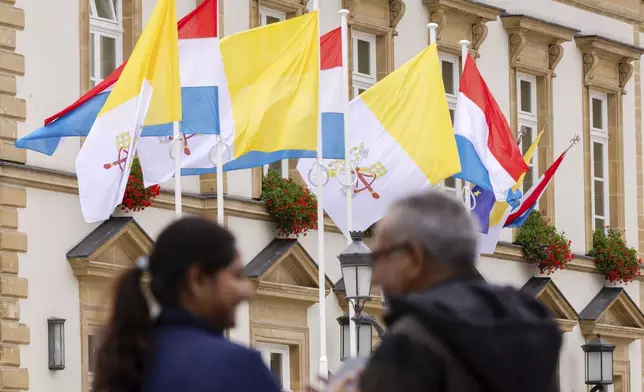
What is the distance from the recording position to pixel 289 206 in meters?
23.5

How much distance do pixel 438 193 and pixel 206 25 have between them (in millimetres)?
13715

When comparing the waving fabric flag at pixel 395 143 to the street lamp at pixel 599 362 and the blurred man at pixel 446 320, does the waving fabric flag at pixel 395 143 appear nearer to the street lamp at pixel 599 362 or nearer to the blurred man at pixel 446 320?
the street lamp at pixel 599 362

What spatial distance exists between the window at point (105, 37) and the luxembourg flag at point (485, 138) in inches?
143

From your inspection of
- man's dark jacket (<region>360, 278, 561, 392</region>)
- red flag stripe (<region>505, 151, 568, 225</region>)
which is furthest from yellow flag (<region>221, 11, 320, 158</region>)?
man's dark jacket (<region>360, 278, 561, 392</region>)

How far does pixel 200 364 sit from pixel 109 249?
53.2ft

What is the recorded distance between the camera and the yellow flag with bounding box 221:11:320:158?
1895 centimetres

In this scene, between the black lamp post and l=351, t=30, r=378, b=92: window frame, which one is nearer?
the black lamp post

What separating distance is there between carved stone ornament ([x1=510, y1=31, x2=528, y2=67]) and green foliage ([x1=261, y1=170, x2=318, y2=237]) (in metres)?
5.73

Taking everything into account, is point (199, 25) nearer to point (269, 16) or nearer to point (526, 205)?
point (269, 16)

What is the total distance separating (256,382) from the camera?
4.98m

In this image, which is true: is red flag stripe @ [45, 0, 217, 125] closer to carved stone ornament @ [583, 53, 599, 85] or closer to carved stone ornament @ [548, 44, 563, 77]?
carved stone ornament @ [548, 44, 563, 77]

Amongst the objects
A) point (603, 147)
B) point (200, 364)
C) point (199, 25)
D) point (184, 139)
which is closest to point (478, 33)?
point (603, 147)

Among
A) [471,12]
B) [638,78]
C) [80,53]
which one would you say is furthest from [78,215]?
[638,78]

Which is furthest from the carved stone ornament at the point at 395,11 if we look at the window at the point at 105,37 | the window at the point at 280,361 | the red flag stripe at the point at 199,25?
the red flag stripe at the point at 199,25
